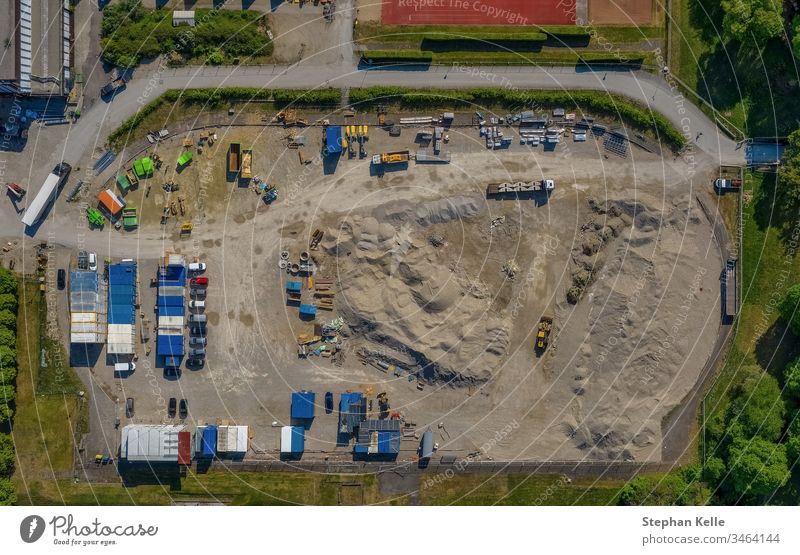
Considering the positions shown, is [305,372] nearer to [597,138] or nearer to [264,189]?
[264,189]

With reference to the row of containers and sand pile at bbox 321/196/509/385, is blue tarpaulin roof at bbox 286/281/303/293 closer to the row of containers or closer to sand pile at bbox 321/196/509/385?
sand pile at bbox 321/196/509/385

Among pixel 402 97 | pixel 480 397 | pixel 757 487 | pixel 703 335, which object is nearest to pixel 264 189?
pixel 402 97

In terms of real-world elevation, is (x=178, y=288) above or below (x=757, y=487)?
above

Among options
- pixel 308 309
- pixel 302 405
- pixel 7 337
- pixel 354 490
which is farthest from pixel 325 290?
pixel 7 337

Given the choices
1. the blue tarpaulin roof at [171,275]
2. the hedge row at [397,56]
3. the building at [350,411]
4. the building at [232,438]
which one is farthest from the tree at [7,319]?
the hedge row at [397,56]

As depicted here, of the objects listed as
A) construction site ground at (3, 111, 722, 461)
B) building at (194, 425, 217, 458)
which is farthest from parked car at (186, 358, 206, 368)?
building at (194, 425, 217, 458)

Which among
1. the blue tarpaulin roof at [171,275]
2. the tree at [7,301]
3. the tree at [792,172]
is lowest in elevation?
the tree at [7,301]

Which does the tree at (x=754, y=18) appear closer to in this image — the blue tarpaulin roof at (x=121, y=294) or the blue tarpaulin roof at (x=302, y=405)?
the blue tarpaulin roof at (x=302, y=405)
